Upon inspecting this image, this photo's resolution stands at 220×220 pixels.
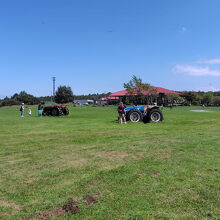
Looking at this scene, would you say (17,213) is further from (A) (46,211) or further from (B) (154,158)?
(B) (154,158)

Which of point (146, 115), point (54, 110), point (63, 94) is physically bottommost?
point (146, 115)

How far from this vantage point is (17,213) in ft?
11.0

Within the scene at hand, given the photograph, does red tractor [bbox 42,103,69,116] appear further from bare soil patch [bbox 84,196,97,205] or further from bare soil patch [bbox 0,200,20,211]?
bare soil patch [bbox 84,196,97,205]

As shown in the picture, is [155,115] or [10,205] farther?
[155,115]

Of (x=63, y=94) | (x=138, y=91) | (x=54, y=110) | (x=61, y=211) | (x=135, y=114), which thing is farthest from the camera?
(x=63, y=94)

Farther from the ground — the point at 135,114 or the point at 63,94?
the point at 63,94

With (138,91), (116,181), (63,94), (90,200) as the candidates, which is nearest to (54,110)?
(116,181)

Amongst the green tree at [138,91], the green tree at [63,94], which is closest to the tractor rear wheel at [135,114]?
the green tree at [138,91]

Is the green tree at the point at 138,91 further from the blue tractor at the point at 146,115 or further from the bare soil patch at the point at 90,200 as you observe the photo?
the bare soil patch at the point at 90,200

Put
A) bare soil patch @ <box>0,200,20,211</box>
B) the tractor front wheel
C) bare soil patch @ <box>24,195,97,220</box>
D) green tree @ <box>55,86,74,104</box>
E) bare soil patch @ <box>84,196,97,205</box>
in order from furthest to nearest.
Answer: green tree @ <box>55,86,74,104</box> < the tractor front wheel < bare soil patch @ <box>84,196,97,205</box> < bare soil patch @ <box>0,200,20,211</box> < bare soil patch @ <box>24,195,97,220</box>

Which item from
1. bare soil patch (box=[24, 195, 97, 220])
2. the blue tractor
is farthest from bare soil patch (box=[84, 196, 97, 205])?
the blue tractor

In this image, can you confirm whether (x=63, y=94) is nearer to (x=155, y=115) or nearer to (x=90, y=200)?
(x=155, y=115)

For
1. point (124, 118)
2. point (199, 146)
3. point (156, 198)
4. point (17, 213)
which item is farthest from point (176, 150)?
point (124, 118)

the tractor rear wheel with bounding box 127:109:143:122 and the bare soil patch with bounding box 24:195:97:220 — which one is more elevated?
the tractor rear wheel with bounding box 127:109:143:122
